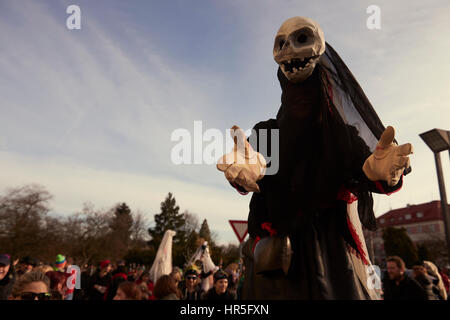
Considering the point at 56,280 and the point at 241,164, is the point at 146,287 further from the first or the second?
the point at 241,164

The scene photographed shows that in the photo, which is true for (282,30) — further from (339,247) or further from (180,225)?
(180,225)

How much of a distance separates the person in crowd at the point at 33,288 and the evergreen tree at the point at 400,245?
38132 mm

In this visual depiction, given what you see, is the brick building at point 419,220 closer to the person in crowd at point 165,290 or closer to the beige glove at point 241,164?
the person in crowd at point 165,290

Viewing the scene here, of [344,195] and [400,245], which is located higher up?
[344,195]

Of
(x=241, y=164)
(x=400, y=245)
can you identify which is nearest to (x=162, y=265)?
(x=241, y=164)

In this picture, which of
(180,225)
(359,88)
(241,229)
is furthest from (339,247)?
(180,225)

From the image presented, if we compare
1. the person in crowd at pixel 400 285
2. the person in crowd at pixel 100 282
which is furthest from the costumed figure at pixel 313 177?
the person in crowd at pixel 100 282

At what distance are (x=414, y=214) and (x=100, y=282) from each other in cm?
6280

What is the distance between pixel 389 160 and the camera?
2.01 meters

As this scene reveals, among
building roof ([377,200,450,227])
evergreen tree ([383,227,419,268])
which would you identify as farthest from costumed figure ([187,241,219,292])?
building roof ([377,200,450,227])

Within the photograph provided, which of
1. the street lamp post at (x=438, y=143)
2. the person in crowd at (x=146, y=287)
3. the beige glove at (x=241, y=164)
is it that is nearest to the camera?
the beige glove at (x=241, y=164)

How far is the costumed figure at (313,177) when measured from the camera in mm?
2119

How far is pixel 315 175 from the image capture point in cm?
239
